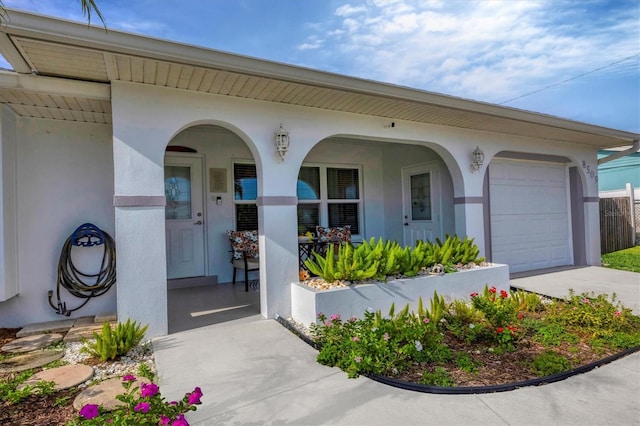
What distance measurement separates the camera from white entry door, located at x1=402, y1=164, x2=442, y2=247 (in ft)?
20.9

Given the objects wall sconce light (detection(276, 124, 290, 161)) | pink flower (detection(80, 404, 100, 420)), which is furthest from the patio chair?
pink flower (detection(80, 404, 100, 420))

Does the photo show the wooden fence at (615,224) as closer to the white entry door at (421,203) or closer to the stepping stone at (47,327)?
the white entry door at (421,203)

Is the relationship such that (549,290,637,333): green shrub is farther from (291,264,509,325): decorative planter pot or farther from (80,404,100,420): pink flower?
(80,404,100,420): pink flower

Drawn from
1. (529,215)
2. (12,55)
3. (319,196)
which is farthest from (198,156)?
(529,215)

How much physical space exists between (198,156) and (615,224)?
10648mm

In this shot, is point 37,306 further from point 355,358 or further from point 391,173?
point 391,173

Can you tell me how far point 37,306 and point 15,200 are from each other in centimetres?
123

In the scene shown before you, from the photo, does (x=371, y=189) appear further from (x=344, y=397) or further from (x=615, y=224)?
(x=615, y=224)

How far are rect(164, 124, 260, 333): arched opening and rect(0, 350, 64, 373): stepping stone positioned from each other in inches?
86.8

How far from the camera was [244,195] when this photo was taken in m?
6.25

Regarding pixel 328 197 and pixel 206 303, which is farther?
pixel 328 197

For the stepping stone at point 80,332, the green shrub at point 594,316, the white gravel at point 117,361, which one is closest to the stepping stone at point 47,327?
the stepping stone at point 80,332

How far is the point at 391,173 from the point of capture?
7293 mm

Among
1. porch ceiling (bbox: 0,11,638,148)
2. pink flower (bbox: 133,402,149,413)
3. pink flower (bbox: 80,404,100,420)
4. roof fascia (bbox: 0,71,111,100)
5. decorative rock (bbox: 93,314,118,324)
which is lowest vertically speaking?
decorative rock (bbox: 93,314,118,324)
